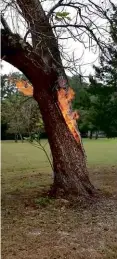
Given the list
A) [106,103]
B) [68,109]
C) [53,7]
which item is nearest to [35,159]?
[106,103]

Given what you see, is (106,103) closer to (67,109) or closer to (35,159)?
(35,159)

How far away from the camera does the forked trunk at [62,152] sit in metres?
7.45

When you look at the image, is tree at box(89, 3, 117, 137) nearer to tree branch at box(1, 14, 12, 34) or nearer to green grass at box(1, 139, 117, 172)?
green grass at box(1, 139, 117, 172)

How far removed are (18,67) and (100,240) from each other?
371 cm

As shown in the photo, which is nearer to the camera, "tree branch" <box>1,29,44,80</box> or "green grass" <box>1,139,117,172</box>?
"tree branch" <box>1,29,44,80</box>

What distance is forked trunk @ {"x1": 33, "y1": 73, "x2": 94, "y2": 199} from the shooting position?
7.45 meters

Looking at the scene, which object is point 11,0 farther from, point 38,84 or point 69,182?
point 69,182

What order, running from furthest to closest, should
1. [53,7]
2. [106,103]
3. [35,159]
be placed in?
[35,159] → [106,103] → [53,7]

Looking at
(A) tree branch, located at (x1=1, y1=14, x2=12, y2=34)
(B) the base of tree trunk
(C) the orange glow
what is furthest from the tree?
(A) tree branch, located at (x1=1, y1=14, x2=12, y2=34)

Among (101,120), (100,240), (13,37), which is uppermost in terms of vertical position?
(13,37)

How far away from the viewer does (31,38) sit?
6.72 m

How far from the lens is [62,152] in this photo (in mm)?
7473

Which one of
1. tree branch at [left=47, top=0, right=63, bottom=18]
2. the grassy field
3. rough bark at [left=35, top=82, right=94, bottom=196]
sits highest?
tree branch at [left=47, top=0, right=63, bottom=18]

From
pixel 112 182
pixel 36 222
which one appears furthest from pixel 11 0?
pixel 112 182
